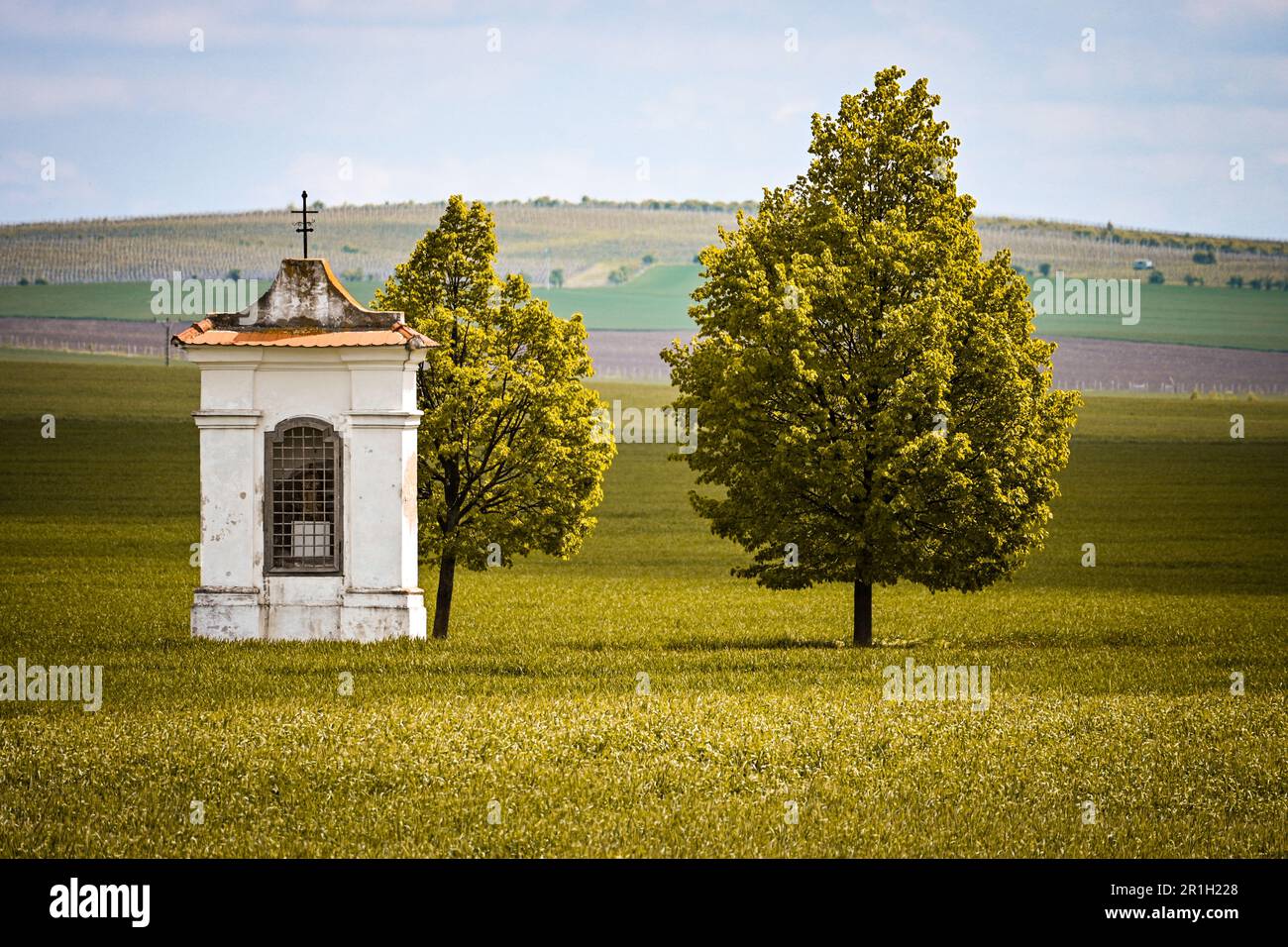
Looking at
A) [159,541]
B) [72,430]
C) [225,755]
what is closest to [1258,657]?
[225,755]

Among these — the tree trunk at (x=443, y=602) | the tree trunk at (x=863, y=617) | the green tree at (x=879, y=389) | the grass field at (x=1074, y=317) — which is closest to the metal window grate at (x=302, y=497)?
the tree trunk at (x=443, y=602)

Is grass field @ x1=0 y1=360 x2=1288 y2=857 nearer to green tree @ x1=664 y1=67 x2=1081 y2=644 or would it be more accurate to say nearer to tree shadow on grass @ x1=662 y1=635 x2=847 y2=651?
tree shadow on grass @ x1=662 y1=635 x2=847 y2=651

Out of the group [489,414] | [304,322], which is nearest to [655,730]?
[304,322]

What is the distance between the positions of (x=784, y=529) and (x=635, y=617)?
30.4 feet

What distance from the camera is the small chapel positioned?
2759cm

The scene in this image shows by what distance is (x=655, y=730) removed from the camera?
64.7 ft

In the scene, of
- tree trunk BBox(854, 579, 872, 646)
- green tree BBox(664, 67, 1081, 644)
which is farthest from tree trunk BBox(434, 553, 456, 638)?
→ tree trunk BBox(854, 579, 872, 646)

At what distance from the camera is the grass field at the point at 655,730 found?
49.4ft

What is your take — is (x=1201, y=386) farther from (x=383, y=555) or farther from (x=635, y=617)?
(x=383, y=555)

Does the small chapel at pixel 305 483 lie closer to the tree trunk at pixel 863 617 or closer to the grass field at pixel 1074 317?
the tree trunk at pixel 863 617

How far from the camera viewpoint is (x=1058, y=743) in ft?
64.2

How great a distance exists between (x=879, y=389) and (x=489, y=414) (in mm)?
7606

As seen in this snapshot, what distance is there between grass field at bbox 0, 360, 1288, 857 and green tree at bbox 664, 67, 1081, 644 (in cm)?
235

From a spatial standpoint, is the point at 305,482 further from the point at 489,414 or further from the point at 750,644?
the point at 750,644
